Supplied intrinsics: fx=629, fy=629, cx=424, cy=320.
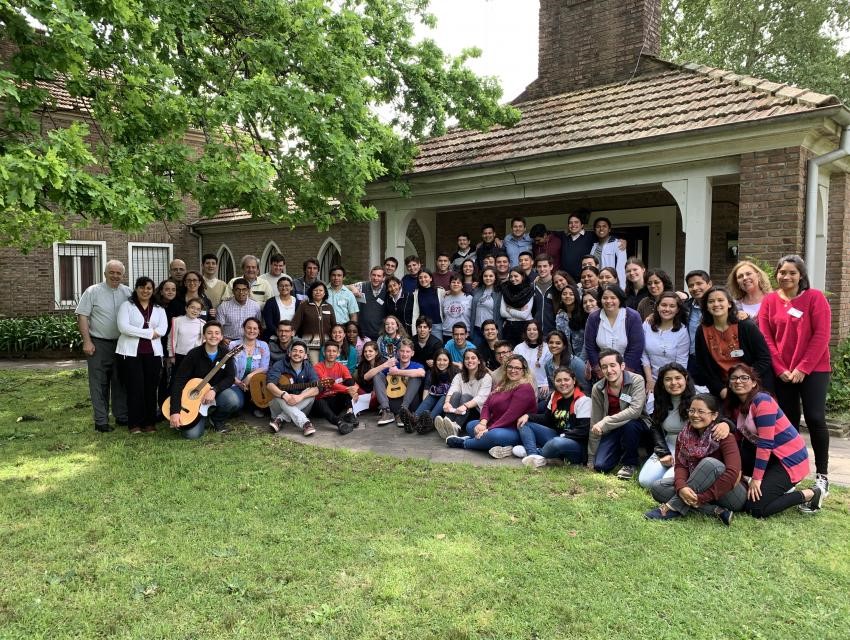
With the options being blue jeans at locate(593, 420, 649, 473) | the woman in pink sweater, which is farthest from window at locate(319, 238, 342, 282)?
the woman in pink sweater

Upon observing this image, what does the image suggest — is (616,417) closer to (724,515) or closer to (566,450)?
(566,450)

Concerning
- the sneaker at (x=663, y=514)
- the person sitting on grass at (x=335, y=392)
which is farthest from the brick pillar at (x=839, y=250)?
the person sitting on grass at (x=335, y=392)

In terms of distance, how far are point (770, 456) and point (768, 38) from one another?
26893mm

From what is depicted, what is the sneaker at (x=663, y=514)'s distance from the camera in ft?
14.5

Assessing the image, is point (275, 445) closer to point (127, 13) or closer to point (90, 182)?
point (90, 182)

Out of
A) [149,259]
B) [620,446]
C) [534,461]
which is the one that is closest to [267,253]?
[149,259]

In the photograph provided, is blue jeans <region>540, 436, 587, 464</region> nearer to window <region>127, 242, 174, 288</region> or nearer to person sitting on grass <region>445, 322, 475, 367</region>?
person sitting on grass <region>445, 322, 475, 367</region>

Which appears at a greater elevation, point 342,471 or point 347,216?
point 347,216

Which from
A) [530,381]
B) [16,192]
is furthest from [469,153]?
[16,192]

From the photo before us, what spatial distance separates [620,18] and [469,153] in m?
3.72

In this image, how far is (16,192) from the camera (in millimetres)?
5246

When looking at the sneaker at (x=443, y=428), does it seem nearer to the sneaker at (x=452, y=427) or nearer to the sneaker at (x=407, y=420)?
the sneaker at (x=452, y=427)

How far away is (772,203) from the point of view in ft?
23.5

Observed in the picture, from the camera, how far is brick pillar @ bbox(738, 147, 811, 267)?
7.02 metres
